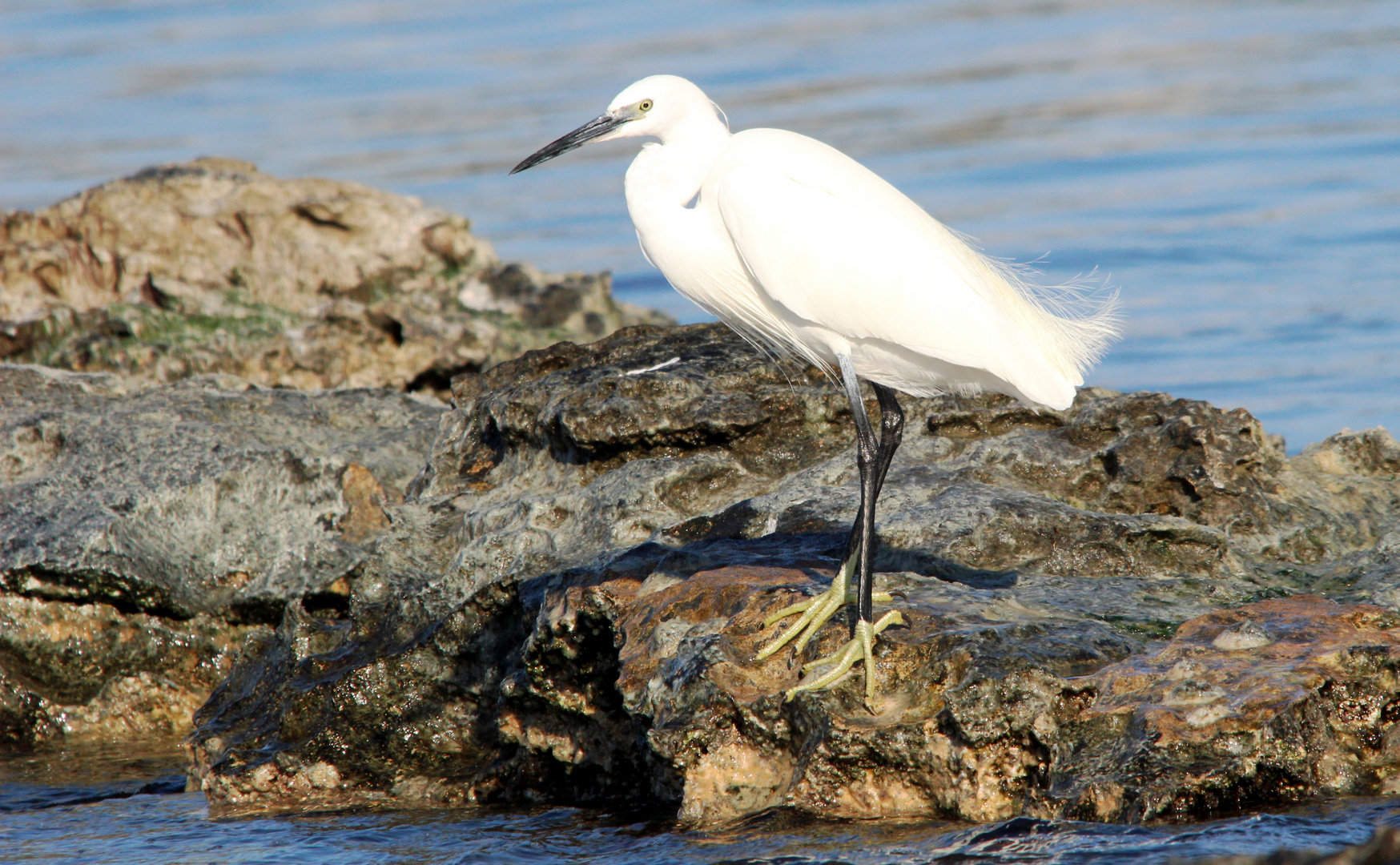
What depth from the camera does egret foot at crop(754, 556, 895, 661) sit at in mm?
4438

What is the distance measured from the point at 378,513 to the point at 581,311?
3.44m

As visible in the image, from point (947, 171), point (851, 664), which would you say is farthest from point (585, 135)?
point (947, 171)

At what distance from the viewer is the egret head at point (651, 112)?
5168 millimetres

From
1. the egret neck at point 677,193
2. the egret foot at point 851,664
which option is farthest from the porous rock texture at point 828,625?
the egret neck at point 677,193

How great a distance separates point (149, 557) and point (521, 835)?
8.24 ft

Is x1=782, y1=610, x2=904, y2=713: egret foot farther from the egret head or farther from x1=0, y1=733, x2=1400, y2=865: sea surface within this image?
the egret head

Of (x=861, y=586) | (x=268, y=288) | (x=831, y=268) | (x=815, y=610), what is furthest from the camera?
(x=268, y=288)

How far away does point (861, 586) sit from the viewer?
435 centimetres

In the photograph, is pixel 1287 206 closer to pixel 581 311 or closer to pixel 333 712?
pixel 581 311

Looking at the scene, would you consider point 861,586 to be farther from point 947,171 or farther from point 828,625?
point 947,171

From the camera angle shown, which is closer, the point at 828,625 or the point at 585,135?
the point at 828,625

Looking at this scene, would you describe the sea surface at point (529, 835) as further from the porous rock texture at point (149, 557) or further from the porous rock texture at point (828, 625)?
the porous rock texture at point (149, 557)

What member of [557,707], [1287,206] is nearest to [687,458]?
[557,707]

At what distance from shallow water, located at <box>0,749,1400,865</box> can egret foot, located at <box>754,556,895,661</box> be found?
21.7 inches
